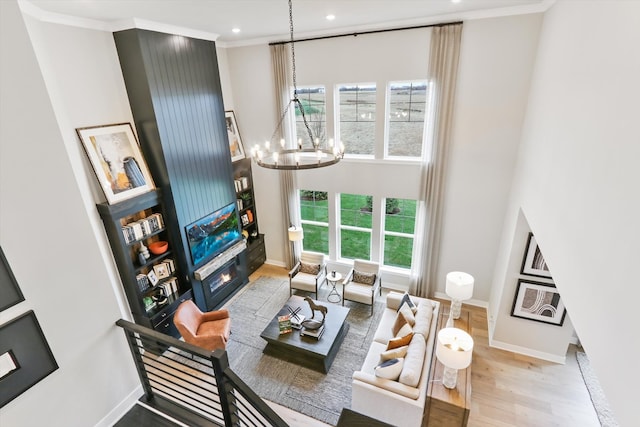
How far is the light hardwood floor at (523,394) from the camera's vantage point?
4105 millimetres

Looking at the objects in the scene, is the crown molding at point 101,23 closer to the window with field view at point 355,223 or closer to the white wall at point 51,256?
the white wall at point 51,256

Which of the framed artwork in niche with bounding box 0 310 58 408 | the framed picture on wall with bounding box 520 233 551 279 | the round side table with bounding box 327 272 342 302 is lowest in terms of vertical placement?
the round side table with bounding box 327 272 342 302

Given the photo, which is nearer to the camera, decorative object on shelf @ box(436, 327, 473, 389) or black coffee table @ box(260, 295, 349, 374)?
decorative object on shelf @ box(436, 327, 473, 389)

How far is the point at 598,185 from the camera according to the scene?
2.15 meters

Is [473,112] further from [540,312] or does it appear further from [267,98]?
[267,98]

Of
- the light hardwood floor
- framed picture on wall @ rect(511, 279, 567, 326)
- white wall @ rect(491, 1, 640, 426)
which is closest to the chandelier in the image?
white wall @ rect(491, 1, 640, 426)

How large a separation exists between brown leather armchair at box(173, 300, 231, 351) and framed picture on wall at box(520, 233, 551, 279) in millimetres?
4705

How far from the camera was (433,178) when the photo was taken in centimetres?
571

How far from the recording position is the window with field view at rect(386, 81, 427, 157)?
5.58 metres

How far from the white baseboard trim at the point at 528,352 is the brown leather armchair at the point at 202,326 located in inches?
174

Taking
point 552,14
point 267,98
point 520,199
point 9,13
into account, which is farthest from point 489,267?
point 9,13

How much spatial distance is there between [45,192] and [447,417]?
15.5ft

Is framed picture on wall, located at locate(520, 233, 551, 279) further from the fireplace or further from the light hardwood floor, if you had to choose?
the fireplace

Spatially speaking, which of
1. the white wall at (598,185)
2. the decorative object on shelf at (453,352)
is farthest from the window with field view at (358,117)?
the decorative object on shelf at (453,352)
